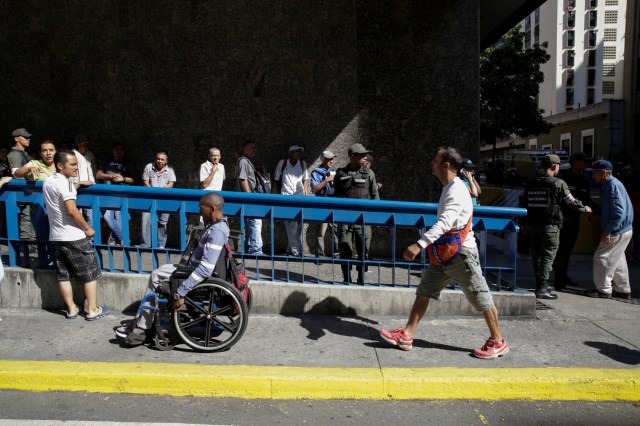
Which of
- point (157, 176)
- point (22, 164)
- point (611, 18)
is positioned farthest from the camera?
point (611, 18)

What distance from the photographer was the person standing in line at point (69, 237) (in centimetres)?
480

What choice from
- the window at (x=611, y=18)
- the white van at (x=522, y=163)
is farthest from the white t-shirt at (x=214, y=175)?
the window at (x=611, y=18)

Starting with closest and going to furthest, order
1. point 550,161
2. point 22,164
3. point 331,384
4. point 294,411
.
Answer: point 294,411 < point 331,384 < point 550,161 < point 22,164

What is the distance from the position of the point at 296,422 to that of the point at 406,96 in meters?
5.84

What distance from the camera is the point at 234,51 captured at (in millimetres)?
8133

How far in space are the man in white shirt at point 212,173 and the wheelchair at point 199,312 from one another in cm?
301

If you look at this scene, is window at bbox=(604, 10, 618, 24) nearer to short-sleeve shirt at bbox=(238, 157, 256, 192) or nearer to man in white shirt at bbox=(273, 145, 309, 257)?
man in white shirt at bbox=(273, 145, 309, 257)

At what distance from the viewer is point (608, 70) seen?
61.0 metres

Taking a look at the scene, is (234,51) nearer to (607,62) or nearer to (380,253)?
(380,253)

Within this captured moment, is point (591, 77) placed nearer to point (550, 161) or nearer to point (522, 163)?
point (522, 163)

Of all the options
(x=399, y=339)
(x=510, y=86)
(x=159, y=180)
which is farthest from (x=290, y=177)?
(x=510, y=86)

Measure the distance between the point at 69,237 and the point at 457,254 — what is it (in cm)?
350

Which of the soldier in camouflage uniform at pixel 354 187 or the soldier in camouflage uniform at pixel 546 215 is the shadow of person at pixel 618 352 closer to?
the soldier in camouflage uniform at pixel 546 215

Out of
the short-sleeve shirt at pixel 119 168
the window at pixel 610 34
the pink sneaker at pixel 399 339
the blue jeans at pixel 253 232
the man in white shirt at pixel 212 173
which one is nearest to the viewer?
the pink sneaker at pixel 399 339
